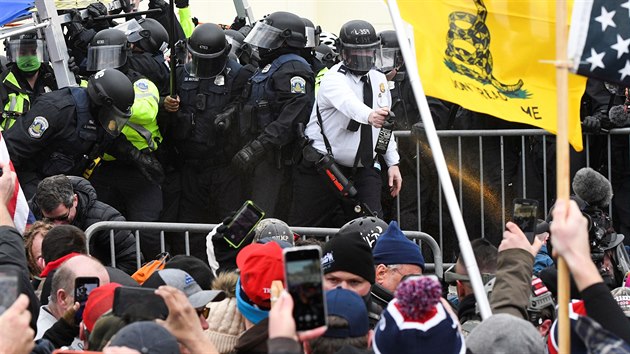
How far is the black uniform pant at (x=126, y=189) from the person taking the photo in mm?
10000

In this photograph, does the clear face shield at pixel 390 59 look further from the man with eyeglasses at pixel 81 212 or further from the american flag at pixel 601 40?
the american flag at pixel 601 40

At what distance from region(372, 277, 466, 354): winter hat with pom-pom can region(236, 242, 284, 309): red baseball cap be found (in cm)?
81

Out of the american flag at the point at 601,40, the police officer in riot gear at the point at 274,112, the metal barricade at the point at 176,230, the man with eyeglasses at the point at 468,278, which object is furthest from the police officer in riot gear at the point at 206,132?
the american flag at the point at 601,40

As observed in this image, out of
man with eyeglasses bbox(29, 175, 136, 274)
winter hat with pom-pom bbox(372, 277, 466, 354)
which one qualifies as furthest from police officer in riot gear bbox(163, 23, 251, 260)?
winter hat with pom-pom bbox(372, 277, 466, 354)

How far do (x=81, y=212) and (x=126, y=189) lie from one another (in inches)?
60.6

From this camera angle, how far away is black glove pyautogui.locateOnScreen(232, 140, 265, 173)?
32.8 ft

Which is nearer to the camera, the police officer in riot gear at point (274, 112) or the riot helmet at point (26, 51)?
the police officer in riot gear at point (274, 112)

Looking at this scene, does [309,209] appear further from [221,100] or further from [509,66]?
[509,66]

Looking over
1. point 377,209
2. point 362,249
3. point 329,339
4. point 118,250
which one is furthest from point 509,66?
point 377,209

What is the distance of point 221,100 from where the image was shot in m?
10.4

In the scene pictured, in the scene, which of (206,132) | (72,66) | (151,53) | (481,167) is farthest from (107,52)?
(481,167)

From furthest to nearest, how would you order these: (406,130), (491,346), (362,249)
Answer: (406,130), (362,249), (491,346)

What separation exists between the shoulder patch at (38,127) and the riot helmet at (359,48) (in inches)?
85.7

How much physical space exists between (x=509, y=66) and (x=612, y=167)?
174 inches
